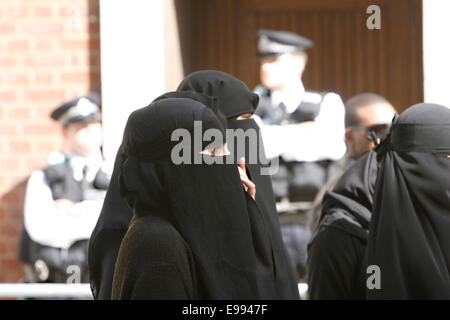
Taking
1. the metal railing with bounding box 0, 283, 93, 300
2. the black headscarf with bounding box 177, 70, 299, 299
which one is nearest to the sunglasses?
the black headscarf with bounding box 177, 70, 299, 299

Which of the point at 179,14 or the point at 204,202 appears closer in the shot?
the point at 204,202

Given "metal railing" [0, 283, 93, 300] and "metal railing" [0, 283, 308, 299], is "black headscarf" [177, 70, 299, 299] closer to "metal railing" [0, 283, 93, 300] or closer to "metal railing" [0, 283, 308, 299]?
"metal railing" [0, 283, 308, 299]

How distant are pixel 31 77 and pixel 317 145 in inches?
79.8

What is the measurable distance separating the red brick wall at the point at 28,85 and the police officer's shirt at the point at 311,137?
145cm

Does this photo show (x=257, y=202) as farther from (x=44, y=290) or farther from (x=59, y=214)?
(x=59, y=214)

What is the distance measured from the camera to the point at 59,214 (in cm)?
487

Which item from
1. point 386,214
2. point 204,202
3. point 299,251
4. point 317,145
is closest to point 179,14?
point 317,145

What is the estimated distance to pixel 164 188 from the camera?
7.50 ft

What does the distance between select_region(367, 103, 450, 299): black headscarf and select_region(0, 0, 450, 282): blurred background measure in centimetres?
232

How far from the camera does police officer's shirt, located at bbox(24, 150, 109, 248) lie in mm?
4836

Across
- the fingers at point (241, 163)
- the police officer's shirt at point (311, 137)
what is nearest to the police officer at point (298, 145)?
the police officer's shirt at point (311, 137)

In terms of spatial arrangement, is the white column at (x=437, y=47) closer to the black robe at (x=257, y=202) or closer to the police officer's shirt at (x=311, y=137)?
the police officer's shirt at (x=311, y=137)

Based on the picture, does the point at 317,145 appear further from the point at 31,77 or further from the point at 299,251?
the point at 31,77
